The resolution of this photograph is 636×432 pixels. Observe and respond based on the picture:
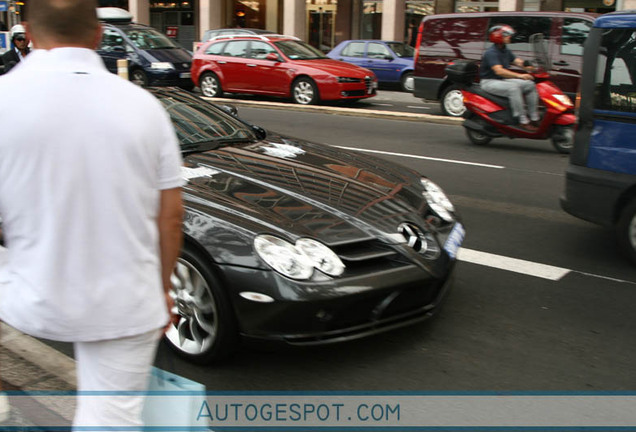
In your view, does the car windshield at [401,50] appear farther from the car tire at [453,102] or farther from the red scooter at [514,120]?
the red scooter at [514,120]

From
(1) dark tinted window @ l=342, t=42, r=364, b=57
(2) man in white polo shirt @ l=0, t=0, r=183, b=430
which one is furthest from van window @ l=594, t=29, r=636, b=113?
(1) dark tinted window @ l=342, t=42, r=364, b=57

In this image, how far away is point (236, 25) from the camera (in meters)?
34.2

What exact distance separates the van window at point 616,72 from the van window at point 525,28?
7.79 m

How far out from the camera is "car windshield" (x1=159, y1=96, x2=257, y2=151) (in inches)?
193

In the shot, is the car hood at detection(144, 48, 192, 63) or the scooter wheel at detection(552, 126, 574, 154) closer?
the scooter wheel at detection(552, 126, 574, 154)

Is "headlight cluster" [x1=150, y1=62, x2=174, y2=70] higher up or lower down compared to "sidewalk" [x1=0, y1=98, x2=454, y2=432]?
higher up

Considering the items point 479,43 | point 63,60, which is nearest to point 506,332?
point 63,60

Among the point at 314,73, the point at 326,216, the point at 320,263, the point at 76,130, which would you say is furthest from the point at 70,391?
the point at 314,73

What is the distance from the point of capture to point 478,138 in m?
10.9

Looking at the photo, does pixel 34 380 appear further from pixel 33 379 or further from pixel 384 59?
pixel 384 59

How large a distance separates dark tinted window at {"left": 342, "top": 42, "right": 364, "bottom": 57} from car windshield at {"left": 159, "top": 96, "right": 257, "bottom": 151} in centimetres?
1497

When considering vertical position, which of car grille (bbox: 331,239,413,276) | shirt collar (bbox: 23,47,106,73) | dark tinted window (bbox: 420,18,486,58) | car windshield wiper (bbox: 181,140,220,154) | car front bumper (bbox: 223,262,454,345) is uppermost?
shirt collar (bbox: 23,47,106,73)

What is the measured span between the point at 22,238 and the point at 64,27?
0.54m

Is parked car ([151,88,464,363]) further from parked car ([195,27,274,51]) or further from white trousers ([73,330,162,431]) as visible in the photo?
parked car ([195,27,274,51])
